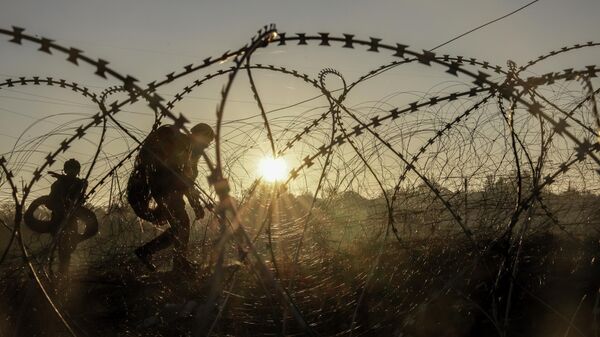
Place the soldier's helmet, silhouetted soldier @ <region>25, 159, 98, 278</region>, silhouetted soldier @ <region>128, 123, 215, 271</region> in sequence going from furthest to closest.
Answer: the soldier's helmet, silhouetted soldier @ <region>25, 159, 98, 278</region>, silhouetted soldier @ <region>128, 123, 215, 271</region>

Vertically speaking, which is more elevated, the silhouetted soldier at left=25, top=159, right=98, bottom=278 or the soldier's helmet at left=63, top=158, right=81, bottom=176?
the soldier's helmet at left=63, top=158, right=81, bottom=176

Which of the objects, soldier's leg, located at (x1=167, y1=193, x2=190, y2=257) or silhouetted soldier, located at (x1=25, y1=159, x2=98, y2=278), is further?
silhouetted soldier, located at (x1=25, y1=159, x2=98, y2=278)

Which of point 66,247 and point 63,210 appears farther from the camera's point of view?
point 63,210

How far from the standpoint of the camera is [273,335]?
4109 mm

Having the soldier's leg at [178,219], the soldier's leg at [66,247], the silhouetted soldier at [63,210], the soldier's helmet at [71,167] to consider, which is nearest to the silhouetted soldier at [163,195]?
the soldier's leg at [178,219]

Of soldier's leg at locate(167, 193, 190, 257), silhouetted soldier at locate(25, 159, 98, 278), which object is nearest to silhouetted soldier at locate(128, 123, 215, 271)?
soldier's leg at locate(167, 193, 190, 257)

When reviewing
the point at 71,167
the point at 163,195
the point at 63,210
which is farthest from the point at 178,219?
the point at 71,167

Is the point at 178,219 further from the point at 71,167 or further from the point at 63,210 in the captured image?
the point at 71,167

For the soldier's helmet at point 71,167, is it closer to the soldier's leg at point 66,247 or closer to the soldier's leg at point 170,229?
the soldier's leg at point 66,247

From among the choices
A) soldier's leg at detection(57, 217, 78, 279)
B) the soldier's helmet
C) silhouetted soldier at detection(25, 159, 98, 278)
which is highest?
the soldier's helmet

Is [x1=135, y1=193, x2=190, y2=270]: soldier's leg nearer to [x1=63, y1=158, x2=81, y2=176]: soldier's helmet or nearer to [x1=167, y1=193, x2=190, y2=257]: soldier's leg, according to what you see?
[x1=167, y1=193, x2=190, y2=257]: soldier's leg

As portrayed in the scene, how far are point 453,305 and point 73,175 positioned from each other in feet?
15.9

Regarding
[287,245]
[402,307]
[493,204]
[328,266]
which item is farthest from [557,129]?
[287,245]

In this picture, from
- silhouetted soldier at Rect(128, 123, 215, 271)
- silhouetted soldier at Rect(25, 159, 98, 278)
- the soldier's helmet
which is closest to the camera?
silhouetted soldier at Rect(128, 123, 215, 271)
